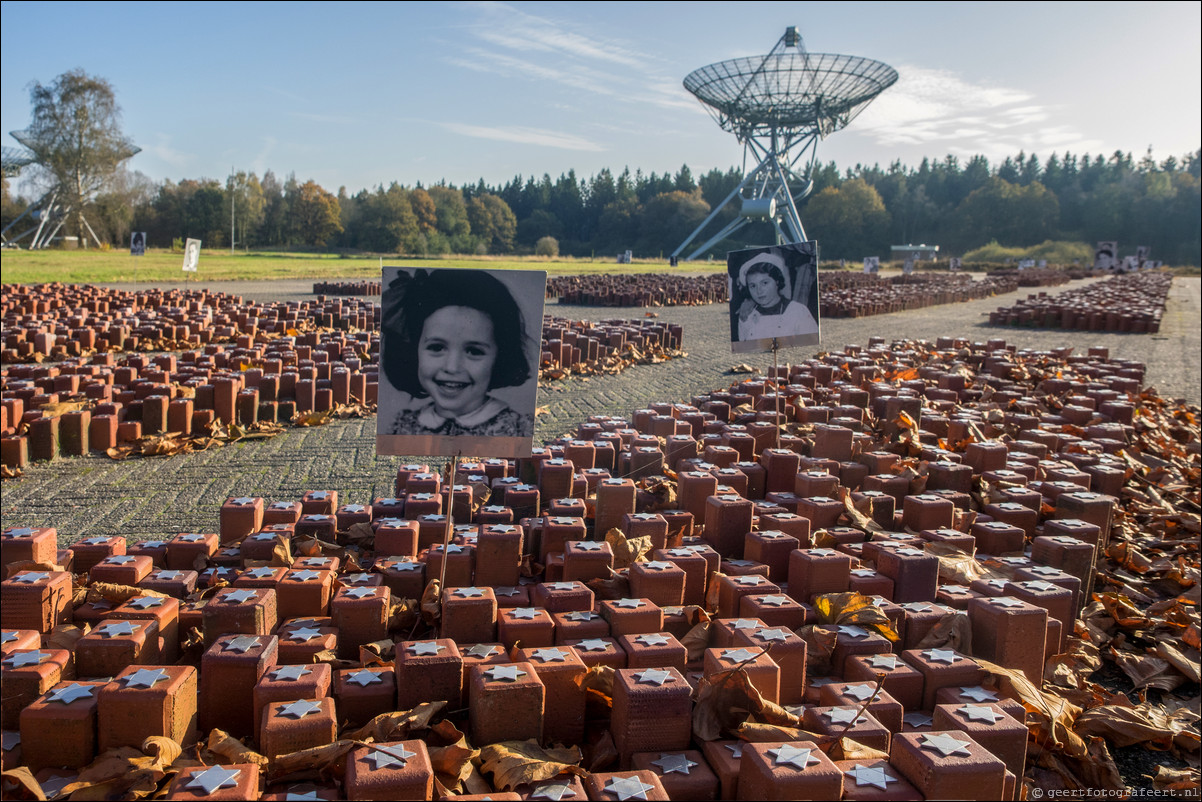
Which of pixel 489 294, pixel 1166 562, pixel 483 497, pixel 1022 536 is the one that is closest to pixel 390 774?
pixel 489 294

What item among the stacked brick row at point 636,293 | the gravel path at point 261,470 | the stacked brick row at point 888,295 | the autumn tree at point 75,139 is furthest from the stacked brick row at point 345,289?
the autumn tree at point 75,139

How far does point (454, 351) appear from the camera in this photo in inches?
132

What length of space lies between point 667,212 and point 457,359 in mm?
106388

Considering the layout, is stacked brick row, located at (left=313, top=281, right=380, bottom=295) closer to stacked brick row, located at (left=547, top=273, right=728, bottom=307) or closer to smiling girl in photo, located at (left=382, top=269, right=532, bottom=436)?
stacked brick row, located at (left=547, top=273, right=728, bottom=307)

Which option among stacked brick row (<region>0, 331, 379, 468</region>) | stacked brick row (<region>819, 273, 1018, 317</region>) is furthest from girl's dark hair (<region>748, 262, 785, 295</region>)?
stacked brick row (<region>819, 273, 1018, 317</region>)

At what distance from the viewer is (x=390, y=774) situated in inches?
74.4

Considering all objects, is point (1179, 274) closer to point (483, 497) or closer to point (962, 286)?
point (962, 286)

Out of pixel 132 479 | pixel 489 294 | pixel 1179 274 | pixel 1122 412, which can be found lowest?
pixel 132 479

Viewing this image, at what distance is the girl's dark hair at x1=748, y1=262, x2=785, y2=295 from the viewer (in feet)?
21.3

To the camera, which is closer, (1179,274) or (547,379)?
(547,379)

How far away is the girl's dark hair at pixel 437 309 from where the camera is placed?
10.8 feet

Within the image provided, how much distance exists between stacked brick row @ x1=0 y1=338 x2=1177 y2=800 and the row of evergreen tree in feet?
247

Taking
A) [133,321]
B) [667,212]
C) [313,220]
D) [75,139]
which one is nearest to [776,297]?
[133,321]

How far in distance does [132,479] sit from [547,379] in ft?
18.9
